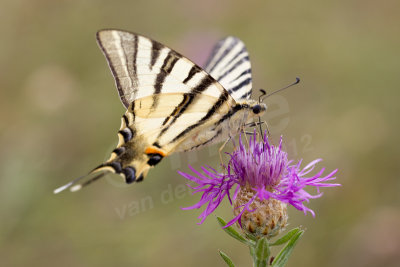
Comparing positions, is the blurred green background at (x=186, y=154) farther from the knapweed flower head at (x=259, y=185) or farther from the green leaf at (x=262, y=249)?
the green leaf at (x=262, y=249)

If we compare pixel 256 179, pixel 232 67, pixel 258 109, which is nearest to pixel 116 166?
pixel 256 179

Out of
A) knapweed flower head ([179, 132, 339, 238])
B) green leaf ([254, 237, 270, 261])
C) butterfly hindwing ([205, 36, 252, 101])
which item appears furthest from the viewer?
butterfly hindwing ([205, 36, 252, 101])

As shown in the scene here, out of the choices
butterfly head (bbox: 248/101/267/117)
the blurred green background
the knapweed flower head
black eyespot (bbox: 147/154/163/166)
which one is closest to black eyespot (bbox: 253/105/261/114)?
butterfly head (bbox: 248/101/267/117)

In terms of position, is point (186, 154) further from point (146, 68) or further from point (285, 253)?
point (285, 253)

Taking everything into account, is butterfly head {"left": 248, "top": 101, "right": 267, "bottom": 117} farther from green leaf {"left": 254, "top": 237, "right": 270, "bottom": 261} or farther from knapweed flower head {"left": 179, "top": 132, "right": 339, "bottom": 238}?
green leaf {"left": 254, "top": 237, "right": 270, "bottom": 261}

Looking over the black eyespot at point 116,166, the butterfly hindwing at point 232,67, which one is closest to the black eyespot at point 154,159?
the black eyespot at point 116,166

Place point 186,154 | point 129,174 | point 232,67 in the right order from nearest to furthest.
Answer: point 129,174
point 232,67
point 186,154
